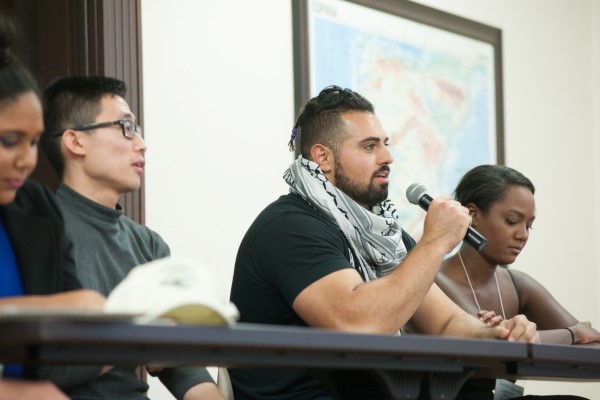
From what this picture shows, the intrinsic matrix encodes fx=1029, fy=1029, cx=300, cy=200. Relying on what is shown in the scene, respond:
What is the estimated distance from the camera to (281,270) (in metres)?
2.41

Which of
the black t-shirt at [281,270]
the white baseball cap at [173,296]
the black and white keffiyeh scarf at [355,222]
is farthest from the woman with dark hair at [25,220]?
the black and white keffiyeh scarf at [355,222]

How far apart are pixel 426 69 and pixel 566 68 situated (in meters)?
1.05

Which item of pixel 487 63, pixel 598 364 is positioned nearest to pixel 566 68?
pixel 487 63

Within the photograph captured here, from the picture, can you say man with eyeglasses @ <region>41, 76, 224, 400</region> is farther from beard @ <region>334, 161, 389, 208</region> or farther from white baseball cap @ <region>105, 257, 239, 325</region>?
white baseball cap @ <region>105, 257, 239, 325</region>

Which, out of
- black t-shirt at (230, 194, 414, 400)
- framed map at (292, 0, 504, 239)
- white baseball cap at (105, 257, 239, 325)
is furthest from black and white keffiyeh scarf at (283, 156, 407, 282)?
white baseball cap at (105, 257, 239, 325)

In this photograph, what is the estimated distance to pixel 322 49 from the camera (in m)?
3.55

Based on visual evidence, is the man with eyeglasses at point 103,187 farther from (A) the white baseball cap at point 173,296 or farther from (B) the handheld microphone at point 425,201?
(A) the white baseball cap at point 173,296

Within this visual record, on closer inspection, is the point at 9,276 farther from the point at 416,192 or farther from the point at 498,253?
the point at 498,253

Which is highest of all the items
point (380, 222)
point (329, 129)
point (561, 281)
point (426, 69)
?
point (426, 69)

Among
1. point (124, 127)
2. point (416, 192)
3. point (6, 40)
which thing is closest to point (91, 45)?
point (124, 127)

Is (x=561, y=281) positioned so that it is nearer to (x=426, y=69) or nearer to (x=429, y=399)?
(x=426, y=69)

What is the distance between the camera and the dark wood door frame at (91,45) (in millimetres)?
2848

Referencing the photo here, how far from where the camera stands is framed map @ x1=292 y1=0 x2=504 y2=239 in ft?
11.7

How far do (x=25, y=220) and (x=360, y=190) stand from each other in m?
1.18
